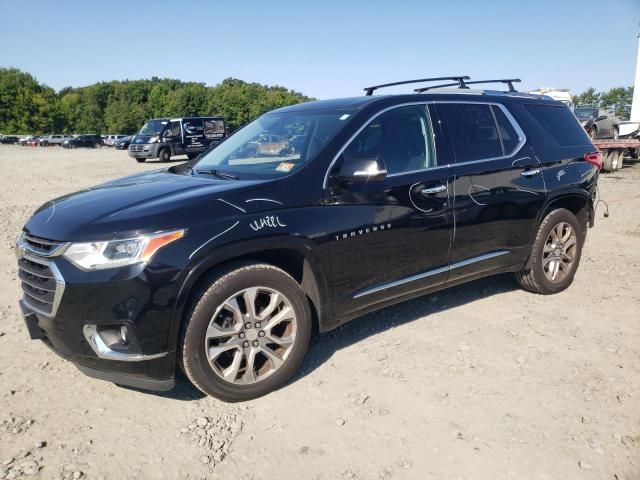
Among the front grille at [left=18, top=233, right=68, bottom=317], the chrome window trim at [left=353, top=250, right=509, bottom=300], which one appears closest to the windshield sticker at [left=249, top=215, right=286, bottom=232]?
the chrome window trim at [left=353, top=250, right=509, bottom=300]

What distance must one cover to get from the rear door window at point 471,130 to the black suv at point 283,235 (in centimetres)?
1

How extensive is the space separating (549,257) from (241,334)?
125 inches

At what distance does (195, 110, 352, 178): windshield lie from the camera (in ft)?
11.3

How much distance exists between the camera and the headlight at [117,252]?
265cm

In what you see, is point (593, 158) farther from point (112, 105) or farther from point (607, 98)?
point (112, 105)

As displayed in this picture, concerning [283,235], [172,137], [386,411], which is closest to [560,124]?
[283,235]

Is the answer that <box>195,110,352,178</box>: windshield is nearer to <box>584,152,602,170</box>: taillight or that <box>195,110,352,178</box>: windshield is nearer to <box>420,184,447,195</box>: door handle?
<box>420,184,447,195</box>: door handle

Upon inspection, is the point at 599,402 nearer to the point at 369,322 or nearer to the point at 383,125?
the point at 369,322

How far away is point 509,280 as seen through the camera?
5348 millimetres

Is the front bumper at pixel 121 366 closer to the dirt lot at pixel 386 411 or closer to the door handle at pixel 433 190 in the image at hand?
the dirt lot at pixel 386 411

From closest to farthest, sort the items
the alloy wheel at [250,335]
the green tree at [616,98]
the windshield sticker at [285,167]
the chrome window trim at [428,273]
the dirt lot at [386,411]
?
the dirt lot at [386,411], the alloy wheel at [250,335], the windshield sticker at [285,167], the chrome window trim at [428,273], the green tree at [616,98]

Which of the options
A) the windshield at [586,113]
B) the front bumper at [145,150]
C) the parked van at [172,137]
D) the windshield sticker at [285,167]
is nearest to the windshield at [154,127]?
the parked van at [172,137]

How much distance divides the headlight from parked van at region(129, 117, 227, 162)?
70.6 feet

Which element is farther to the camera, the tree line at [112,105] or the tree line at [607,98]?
the tree line at [112,105]
